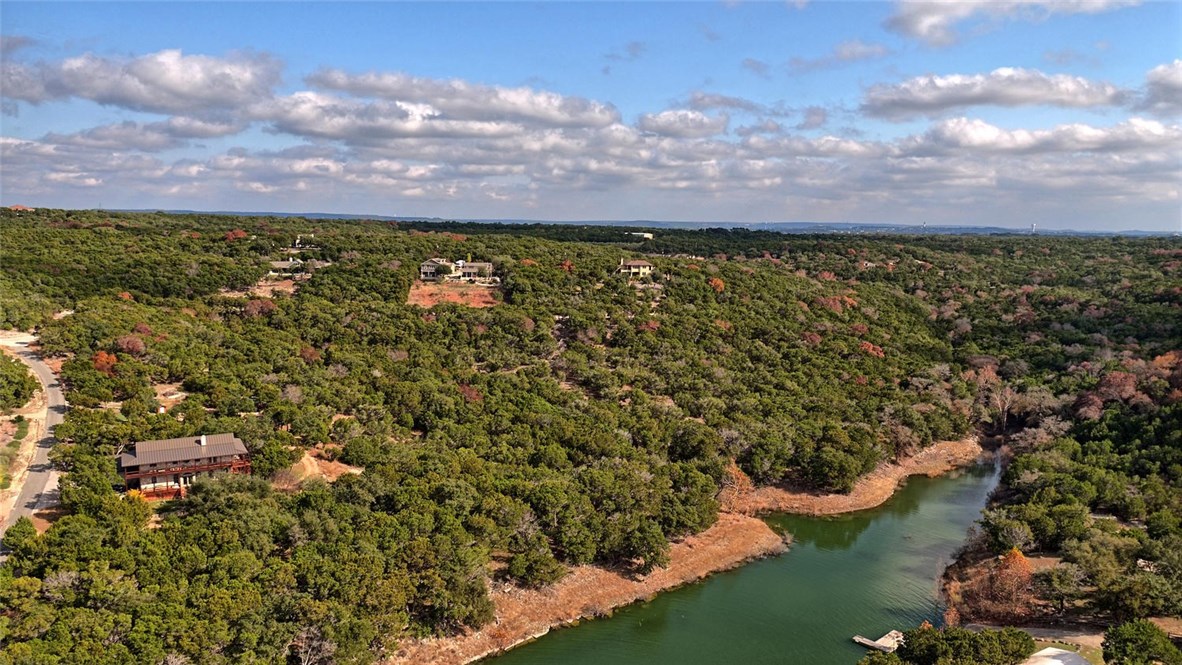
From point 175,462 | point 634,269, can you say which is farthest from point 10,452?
point 634,269

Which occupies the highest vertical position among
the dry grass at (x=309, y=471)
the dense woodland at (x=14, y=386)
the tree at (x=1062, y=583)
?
the dense woodland at (x=14, y=386)

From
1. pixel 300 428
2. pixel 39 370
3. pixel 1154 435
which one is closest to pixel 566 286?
pixel 300 428

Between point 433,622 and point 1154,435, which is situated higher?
point 1154,435

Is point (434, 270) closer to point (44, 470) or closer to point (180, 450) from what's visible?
point (180, 450)

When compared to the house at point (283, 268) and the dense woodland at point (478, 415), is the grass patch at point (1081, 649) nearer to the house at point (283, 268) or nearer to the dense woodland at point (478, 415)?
the dense woodland at point (478, 415)

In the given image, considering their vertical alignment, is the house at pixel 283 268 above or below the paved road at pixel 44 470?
above

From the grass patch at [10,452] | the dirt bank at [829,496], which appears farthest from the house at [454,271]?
the grass patch at [10,452]

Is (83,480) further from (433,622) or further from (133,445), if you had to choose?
(433,622)
